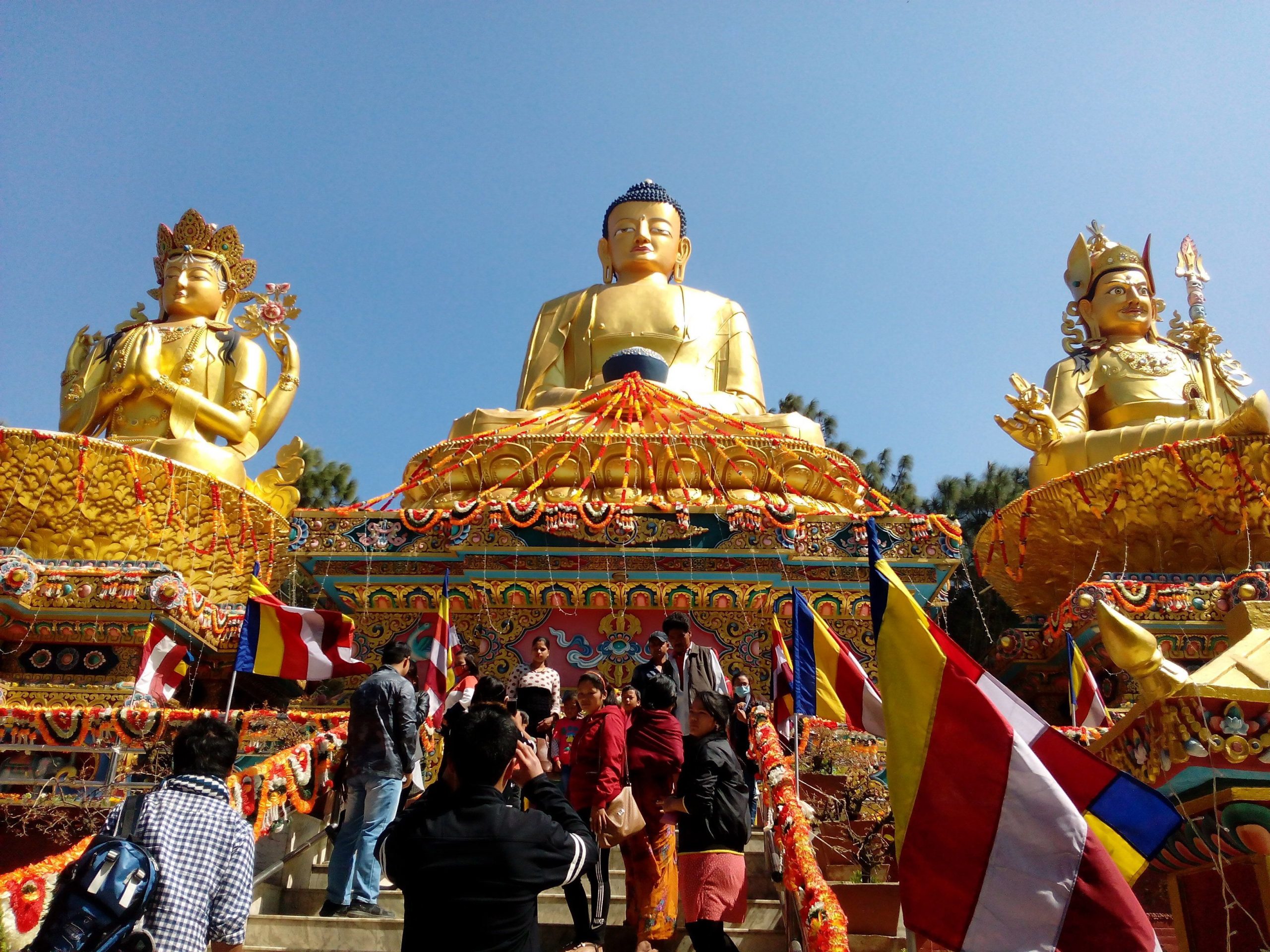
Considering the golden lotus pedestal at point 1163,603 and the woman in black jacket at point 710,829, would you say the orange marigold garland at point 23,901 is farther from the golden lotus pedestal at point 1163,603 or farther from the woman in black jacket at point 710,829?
the golden lotus pedestal at point 1163,603

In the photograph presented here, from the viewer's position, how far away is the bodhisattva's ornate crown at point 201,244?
15023 millimetres

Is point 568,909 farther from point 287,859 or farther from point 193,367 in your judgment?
point 193,367

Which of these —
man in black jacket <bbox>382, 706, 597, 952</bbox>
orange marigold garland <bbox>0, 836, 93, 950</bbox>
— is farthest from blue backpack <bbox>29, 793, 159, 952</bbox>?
orange marigold garland <bbox>0, 836, 93, 950</bbox>

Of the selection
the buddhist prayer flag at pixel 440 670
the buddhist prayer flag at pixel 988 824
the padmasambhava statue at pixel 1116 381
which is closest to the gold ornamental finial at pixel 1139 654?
the buddhist prayer flag at pixel 988 824

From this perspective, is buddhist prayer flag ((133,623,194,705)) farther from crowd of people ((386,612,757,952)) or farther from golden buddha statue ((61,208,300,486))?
crowd of people ((386,612,757,952))

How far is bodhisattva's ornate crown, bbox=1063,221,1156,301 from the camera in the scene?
594 inches

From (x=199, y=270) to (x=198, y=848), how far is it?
43.5 feet

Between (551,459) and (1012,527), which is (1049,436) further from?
(551,459)

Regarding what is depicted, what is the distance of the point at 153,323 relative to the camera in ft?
47.4

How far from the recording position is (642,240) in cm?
1623

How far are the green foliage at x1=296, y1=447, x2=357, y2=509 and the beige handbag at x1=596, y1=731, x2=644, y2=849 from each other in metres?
17.5

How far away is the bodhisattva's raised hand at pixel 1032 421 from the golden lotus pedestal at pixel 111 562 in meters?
8.31

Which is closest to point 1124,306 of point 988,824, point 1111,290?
point 1111,290

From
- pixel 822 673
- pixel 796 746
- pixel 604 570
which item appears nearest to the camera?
pixel 796 746
